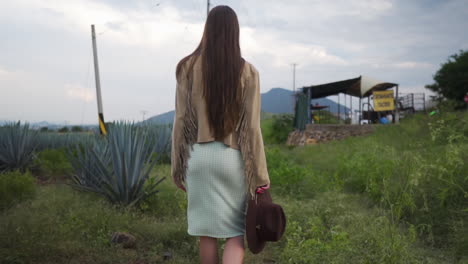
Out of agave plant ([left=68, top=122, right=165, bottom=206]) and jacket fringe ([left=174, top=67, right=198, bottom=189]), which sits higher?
jacket fringe ([left=174, top=67, right=198, bottom=189])

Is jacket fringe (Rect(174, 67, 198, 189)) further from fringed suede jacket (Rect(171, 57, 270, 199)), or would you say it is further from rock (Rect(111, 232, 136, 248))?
rock (Rect(111, 232, 136, 248))

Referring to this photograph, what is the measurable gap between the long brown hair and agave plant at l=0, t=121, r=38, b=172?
765 centimetres

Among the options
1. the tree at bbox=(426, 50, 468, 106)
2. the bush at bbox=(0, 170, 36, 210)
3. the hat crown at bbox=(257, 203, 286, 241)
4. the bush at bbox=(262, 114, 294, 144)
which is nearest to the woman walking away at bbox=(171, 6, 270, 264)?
the hat crown at bbox=(257, 203, 286, 241)

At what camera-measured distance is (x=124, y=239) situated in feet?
12.2

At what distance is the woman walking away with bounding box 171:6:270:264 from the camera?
1950 mm

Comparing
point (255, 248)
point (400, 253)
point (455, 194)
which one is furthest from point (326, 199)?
point (255, 248)

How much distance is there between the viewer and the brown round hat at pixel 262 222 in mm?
1926

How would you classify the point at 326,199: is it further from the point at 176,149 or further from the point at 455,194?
the point at 176,149

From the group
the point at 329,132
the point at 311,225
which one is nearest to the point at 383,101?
the point at 329,132

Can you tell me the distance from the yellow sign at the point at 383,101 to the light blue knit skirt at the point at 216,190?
19.4m

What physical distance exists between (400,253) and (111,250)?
Result: 2298 millimetres

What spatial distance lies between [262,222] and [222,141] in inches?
16.6

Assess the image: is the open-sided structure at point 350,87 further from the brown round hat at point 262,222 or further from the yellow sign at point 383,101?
the brown round hat at point 262,222

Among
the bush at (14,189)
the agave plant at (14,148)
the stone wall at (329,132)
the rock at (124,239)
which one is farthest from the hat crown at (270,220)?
the stone wall at (329,132)
